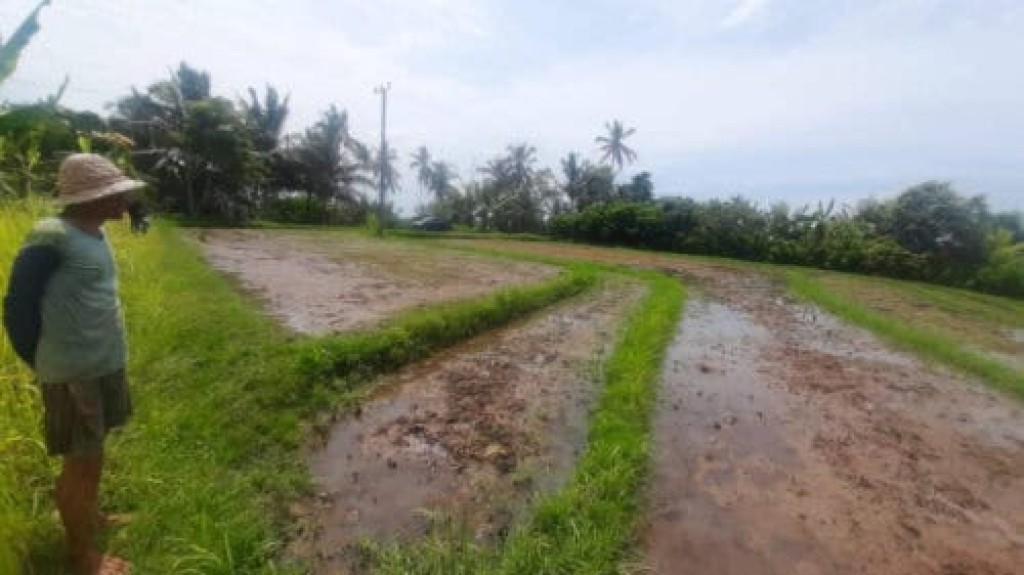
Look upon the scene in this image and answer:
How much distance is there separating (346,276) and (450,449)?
8.24 m

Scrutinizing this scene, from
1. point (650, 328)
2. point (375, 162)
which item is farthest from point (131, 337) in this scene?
point (375, 162)

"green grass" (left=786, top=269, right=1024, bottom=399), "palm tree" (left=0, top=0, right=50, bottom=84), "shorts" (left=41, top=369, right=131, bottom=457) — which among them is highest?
"palm tree" (left=0, top=0, right=50, bottom=84)

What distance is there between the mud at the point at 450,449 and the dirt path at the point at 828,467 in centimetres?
88

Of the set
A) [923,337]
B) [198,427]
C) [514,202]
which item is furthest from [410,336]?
[514,202]

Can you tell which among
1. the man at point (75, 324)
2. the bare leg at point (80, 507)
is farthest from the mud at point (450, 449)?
the man at point (75, 324)

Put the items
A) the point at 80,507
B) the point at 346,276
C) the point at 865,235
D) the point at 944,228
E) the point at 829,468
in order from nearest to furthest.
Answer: the point at 80,507 → the point at 829,468 → the point at 346,276 → the point at 944,228 → the point at 865,235

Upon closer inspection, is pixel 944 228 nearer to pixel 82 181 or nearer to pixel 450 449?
pixel 450 449

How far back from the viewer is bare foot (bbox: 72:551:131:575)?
8.46ft

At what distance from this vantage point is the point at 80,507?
8.41 ft

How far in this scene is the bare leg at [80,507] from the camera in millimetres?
2545

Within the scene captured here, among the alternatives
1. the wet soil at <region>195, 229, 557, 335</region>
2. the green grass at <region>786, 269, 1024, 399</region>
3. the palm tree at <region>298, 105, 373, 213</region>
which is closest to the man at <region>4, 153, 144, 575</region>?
the wet soil at <region>195, 229, 557, 335</region>

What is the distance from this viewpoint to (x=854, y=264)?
20297 mm

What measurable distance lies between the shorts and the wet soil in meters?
4.11

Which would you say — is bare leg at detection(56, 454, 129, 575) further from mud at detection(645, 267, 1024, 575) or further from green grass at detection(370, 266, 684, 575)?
→ mud at detection(645, 267, 1024, 575)
